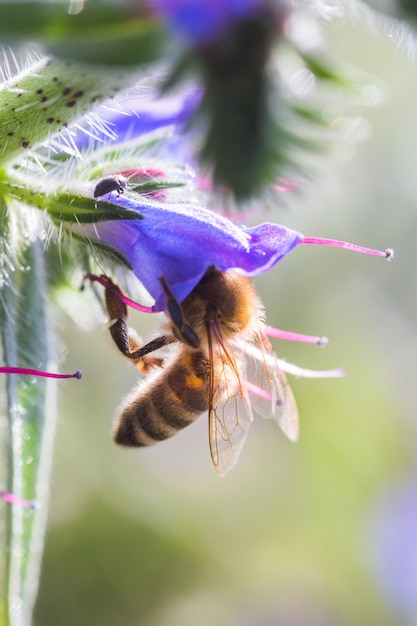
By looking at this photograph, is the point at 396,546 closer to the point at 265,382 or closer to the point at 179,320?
the point at 265,382

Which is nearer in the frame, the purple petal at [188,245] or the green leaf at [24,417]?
the purple petal at [188,245]

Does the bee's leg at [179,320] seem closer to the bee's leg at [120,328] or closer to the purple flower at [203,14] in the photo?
the bee's leg at [120,328]

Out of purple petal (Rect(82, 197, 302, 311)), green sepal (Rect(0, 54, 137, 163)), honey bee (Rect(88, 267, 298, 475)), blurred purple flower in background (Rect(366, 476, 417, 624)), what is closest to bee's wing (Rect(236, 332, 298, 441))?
honey bee (Rect(88, 267, 298, 475))

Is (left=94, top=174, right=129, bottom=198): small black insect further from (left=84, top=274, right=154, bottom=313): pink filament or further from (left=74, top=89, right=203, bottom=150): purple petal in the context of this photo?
(left=74, top=89, right=203, bottom=150): purple petal

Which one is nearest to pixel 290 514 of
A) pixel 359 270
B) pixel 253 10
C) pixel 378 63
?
pixel 359 270

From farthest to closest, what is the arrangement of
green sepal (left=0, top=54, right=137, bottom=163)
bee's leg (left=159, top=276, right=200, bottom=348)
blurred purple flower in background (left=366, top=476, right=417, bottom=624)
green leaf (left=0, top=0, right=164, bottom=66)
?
blurred purple flower in background (left=366, top=476, right=417, bottom=624) → bee's leg (left=159, top=276, right=200, bottom=348) → green sepal (left=0, top=54, right=137, bottom=163) → green leaf (left=0, top=0, right=164, bottom=66)

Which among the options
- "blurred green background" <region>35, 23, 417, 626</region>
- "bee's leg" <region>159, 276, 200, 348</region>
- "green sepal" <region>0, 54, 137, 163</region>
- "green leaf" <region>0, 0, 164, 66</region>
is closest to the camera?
"green leaf" <region>0, 0, 164, 66</region>

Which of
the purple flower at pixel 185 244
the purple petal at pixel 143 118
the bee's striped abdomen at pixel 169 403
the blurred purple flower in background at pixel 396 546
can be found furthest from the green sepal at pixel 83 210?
the blurred purple flower in background at pixel 396 546
